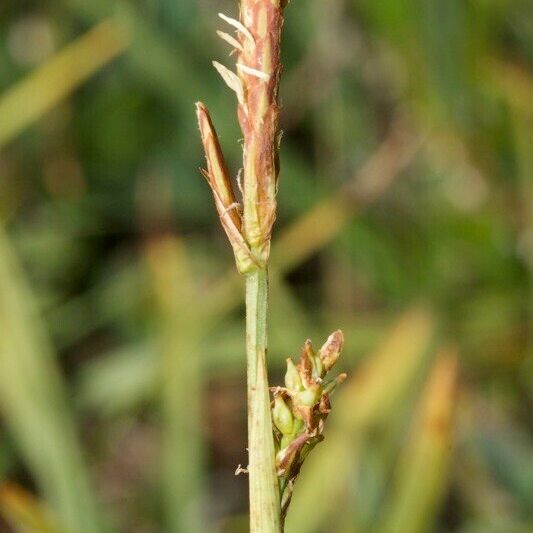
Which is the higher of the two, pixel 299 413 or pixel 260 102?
pixel 260 102

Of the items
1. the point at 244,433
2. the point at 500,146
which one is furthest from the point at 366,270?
the point at 244,433

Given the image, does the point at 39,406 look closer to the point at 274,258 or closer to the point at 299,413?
the point at 274,258

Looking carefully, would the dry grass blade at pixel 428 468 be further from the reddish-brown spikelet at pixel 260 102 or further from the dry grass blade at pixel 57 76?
the dry grass blade at pixel 57 76

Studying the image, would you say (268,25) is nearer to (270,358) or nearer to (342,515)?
(342,515)

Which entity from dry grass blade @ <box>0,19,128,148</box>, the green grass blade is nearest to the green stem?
the green grass blade

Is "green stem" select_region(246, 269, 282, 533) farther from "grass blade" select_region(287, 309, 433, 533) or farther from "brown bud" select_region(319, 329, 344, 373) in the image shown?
"grass blade" select_region(287, 309, 433, 533)

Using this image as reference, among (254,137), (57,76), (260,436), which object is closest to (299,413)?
(260,436)
